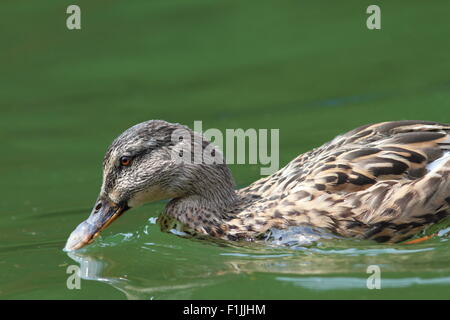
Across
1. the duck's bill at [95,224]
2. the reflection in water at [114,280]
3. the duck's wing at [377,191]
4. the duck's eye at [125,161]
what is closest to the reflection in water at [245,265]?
the reflection in water at [114,280]

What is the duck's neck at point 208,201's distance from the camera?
9047 millimetres

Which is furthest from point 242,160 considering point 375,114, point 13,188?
point 13,188

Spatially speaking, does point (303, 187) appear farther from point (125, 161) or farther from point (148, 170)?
point (125, 161)

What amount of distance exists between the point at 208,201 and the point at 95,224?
119cm

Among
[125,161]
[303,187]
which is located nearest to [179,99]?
[125,161]

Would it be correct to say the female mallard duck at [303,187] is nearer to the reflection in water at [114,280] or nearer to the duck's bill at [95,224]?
the duck's bill at [95,224]

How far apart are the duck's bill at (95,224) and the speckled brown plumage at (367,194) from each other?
1.11 meters

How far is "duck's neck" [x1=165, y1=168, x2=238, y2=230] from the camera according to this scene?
9.05 metres

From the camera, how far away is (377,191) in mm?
8391

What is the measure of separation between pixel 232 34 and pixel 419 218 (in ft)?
23.2

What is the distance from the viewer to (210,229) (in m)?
8.97

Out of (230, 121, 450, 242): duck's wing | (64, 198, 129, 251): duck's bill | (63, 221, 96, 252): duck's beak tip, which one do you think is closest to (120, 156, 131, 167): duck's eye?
(64, 198, 129, 251): duck's bill

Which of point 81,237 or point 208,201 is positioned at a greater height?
point 208,201

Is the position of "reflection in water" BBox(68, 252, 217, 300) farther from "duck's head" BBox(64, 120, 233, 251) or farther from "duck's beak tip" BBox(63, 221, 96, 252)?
"duck's head" BBox(64, 120, 233, 251)
